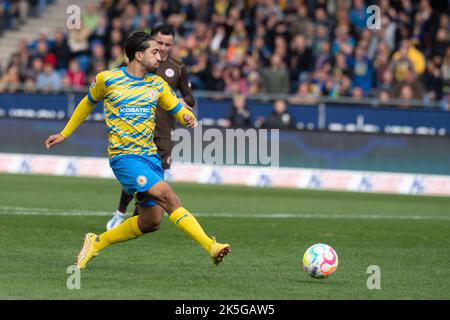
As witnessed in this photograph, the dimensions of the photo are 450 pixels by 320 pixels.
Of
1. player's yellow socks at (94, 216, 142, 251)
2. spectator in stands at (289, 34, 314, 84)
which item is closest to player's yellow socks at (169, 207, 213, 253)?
player's yellow socks at (94, 216, 142, 251)

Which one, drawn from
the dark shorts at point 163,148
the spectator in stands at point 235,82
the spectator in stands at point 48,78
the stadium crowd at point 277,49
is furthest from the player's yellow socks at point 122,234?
the spectator in stands at point 48,78

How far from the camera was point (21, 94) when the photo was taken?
26.5 meters

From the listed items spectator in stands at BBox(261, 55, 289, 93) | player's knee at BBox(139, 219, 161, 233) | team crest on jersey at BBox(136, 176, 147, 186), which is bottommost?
spectator in stands at BBox(261, 55, 289, 93)

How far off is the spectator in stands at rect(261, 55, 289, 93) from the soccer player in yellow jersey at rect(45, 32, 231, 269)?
14985mm

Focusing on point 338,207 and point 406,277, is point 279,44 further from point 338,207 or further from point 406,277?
point 406,277

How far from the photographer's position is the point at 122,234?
10.5m

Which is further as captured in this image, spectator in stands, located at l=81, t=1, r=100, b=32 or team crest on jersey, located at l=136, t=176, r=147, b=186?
spectator in stands, located at l=81, t=1, r=100, b=32

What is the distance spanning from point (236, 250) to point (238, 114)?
39.7 feet

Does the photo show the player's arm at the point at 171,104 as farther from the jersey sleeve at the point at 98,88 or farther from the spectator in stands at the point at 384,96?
the spectator in stands at the point at 384,96

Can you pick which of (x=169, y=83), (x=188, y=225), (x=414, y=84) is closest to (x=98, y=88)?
(x=188, y=225)

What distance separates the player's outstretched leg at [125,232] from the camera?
34.0 ft

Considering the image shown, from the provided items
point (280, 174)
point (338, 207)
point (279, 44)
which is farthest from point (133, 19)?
point (338, 207)

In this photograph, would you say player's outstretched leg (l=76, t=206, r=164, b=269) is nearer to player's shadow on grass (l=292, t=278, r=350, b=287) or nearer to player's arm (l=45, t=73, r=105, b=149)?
player's arm (l=45, t=73, r=105, b=149)

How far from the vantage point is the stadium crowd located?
24891 mm
